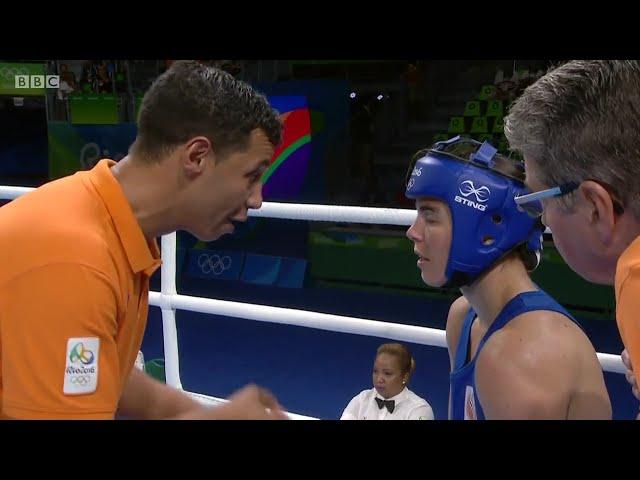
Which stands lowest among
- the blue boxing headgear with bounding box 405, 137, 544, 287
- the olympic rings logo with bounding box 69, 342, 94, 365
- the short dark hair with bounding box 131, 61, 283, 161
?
the olympic rings logo with bounding box 69, 342, 94, 365

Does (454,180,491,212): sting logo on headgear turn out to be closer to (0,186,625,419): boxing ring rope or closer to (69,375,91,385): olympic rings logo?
(0,186,625,419): boxing ring rope

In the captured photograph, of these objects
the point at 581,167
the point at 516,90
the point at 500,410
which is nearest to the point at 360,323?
the point at 500,410

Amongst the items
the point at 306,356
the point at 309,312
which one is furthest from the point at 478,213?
the point at 306,356

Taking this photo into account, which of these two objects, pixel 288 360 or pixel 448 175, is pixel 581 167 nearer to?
pixel 448 175

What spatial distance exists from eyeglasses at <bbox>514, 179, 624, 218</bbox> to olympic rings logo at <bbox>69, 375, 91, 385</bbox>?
2.31 feet

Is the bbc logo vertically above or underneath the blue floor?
above

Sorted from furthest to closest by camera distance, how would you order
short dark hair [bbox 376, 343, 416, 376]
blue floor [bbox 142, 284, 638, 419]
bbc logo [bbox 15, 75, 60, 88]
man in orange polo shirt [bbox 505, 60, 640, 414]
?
bbc logo [bbox 15, 75, 60, 88]
blue floor [bbox 142, 284, 638, 419]
short dark hair [bbox 376, 343, 416, 376]
man in orange polo shirt [bbox 505, 60, 640, 414]

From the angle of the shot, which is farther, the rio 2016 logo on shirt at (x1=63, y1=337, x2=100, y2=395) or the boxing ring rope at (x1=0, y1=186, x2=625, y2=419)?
the boxing ring rope at (x1=0, y1=186, x2=625, y2=419)

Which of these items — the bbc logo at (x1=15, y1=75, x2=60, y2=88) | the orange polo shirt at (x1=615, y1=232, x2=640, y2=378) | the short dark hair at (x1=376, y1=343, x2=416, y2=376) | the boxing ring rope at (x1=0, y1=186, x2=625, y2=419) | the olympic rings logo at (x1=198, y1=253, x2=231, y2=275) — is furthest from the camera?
the bbc logo at (x1=15, y1=75, x2=60, y2=88)

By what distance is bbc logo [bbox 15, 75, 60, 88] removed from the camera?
29.3ft

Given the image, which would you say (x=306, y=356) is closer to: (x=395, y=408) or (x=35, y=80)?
(x=395, y=408)

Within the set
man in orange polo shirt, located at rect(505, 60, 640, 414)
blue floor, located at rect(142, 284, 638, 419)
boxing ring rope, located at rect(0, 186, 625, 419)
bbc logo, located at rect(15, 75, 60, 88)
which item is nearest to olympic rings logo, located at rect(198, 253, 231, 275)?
blue floor, located at rect(142, 284, 638, 419)

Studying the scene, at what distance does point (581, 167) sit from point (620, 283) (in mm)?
219

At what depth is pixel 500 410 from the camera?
130cm
